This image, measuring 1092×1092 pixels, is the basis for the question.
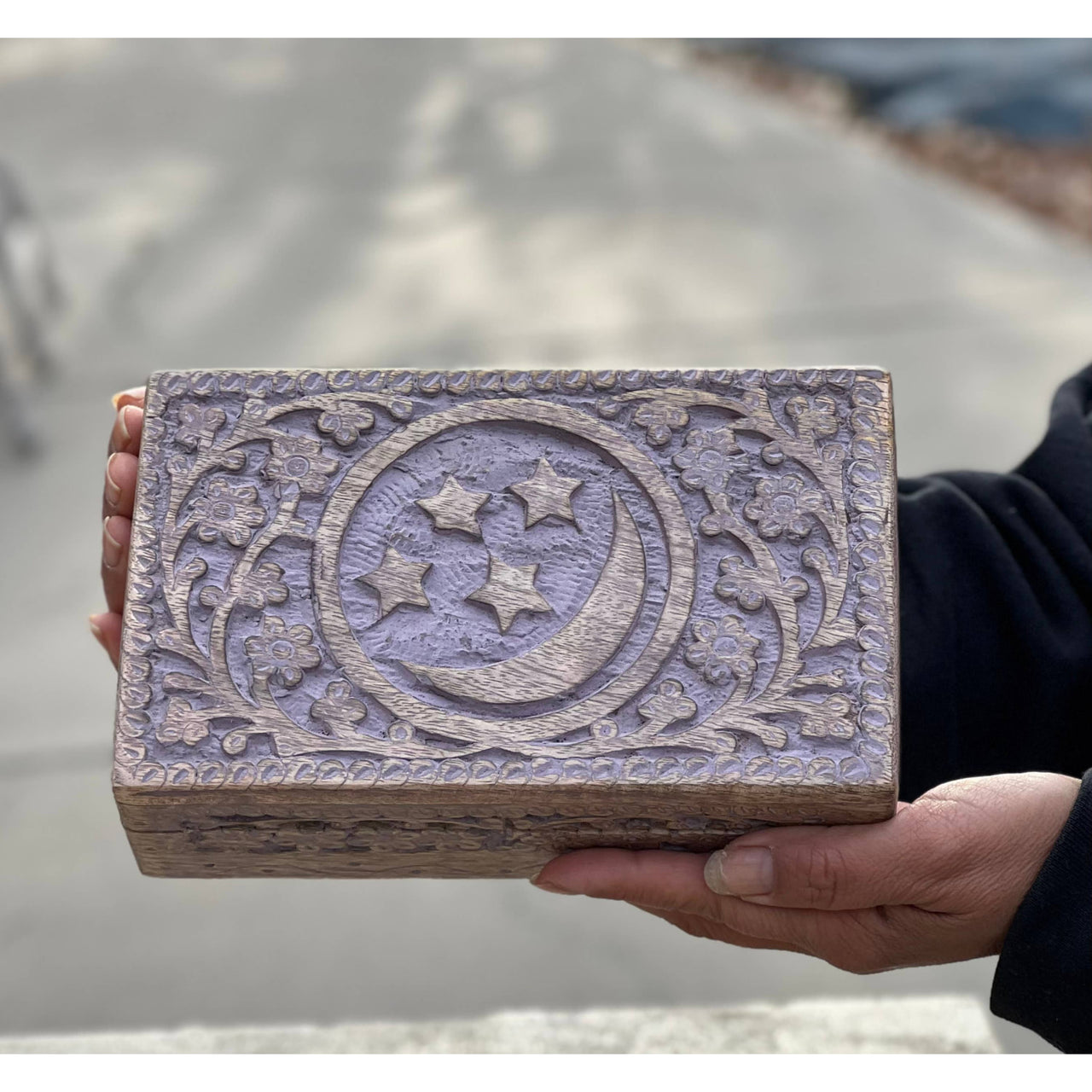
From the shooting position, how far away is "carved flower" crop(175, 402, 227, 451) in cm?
134

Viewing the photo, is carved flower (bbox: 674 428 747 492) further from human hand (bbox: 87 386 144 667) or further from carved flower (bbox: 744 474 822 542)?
human hand (bbox: 87 386 144 667)

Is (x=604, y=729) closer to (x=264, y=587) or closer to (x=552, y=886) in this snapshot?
(x=552, y=886)

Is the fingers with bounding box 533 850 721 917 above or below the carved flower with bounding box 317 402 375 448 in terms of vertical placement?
below

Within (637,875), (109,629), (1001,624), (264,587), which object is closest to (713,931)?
(637,875)

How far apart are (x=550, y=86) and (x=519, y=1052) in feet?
11.6

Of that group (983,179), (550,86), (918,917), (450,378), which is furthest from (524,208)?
(918,917)

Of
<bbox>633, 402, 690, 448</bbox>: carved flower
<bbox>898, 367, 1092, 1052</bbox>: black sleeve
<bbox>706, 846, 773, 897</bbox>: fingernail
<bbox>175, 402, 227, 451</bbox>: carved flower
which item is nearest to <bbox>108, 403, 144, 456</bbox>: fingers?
<bbox>175, 402, 227, 451</bbox>: carved flower

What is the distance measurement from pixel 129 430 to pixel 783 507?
2.29ft

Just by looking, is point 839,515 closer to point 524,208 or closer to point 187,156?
point 524,208

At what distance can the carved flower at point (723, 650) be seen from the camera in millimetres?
1231

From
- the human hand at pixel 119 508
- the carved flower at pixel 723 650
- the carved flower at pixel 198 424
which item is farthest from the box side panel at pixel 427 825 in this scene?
the carved flower at pixel 198 424

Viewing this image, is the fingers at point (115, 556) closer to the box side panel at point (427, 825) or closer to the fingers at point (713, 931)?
the box side panel at point (427, 825)

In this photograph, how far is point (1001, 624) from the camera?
1484 mm

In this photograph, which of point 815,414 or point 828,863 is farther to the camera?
point 815,414
